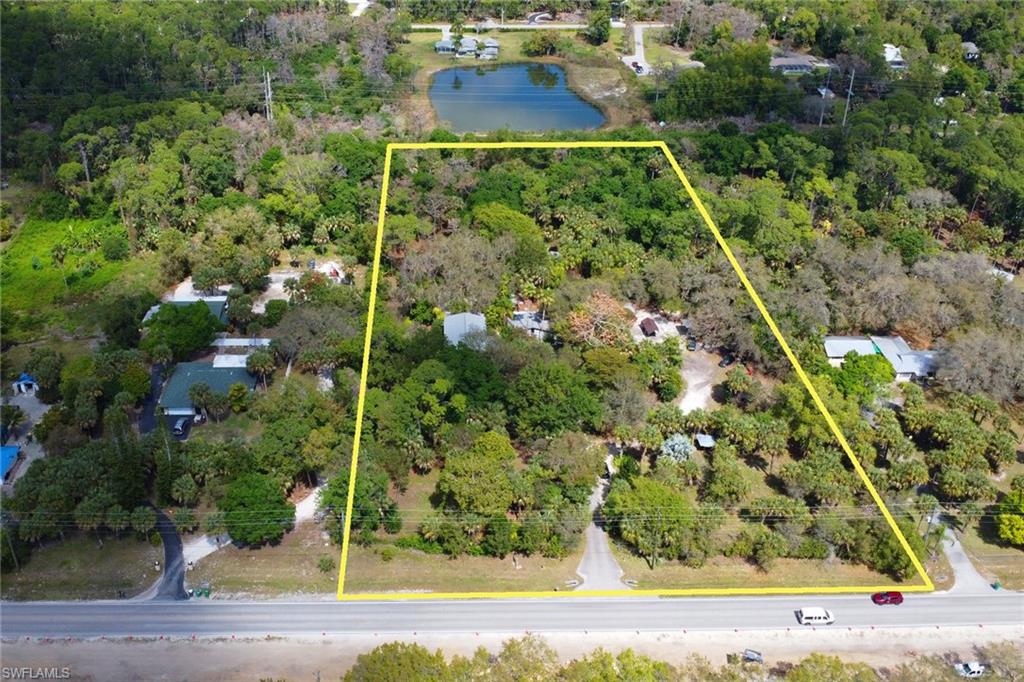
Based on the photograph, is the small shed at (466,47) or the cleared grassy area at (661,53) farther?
the small shed at (466,47)

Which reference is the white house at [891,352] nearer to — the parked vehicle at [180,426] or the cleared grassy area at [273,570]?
the cleared grassy area at [273,570]

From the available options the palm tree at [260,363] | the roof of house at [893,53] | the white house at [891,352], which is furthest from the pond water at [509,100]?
the palm tree at [260,363]

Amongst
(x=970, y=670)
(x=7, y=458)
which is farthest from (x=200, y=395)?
(x=970, y=670)

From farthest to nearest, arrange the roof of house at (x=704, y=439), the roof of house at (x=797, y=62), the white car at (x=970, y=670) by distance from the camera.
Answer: the roof of house at (x=797, y=62)
the roof of house at (x=704, y=439)
the white car at (x=970, y=670)

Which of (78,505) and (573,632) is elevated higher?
(78,505)

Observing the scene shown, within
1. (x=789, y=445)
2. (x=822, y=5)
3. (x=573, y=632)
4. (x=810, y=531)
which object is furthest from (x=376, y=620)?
(x=822, y=5)

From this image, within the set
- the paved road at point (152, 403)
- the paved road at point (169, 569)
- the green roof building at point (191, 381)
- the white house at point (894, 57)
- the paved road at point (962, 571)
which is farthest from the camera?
the white house at point (894, 57)

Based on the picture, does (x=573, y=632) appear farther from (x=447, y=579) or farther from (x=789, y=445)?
(x=789, y=445)

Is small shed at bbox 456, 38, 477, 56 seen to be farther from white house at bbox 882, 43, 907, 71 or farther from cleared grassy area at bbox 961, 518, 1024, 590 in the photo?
cleared grassy area at bbox 961, 518, 1024, 590

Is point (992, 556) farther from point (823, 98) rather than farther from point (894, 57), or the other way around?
point (894, 57)
